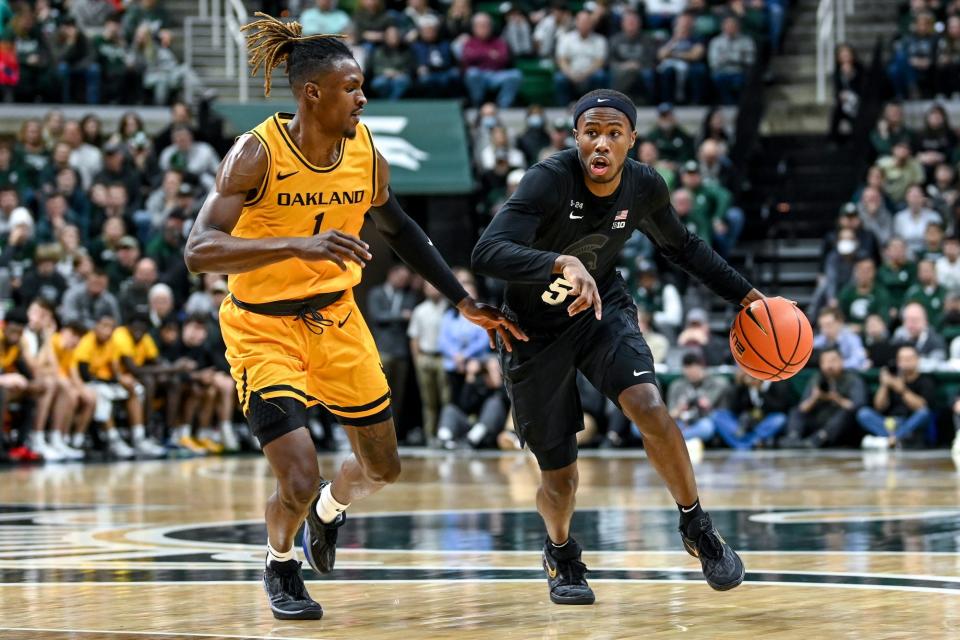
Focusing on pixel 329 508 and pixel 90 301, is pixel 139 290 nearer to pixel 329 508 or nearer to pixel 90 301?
pixel 90 301

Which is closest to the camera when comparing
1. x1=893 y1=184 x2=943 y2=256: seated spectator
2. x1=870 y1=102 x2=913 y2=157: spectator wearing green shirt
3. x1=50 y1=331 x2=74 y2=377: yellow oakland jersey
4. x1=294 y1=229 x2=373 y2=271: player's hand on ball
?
x1=294 y1=229 x2=373 y2=271: player's hand on ball

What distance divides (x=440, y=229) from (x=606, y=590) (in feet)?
42.0

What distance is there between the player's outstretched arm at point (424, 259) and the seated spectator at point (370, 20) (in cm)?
1414

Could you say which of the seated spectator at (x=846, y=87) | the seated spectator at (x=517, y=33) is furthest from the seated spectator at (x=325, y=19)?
the seated spectator at (x=846, y=87)

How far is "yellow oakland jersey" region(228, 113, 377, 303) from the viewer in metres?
5.54

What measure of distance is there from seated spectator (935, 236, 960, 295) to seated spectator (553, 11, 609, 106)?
17.0 feet

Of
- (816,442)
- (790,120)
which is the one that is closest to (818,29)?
(790,120)

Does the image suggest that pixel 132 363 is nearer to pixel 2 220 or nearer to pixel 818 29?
pixel 2 220

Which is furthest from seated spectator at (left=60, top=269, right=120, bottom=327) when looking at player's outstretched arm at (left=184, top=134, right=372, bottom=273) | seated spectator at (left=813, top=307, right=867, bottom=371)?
player's outstretched arm at (left=184, top=134, right=372, bottom=273)

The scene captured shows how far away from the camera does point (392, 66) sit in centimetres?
1953

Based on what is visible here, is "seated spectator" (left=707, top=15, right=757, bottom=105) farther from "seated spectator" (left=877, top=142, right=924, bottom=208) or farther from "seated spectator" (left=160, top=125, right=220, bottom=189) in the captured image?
"seated spectator" (left=160, top=125, right=220, bottom=189)

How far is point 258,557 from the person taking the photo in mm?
7254

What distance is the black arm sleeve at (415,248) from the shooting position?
602cm

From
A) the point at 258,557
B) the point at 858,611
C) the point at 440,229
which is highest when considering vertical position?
the point at 858,611
